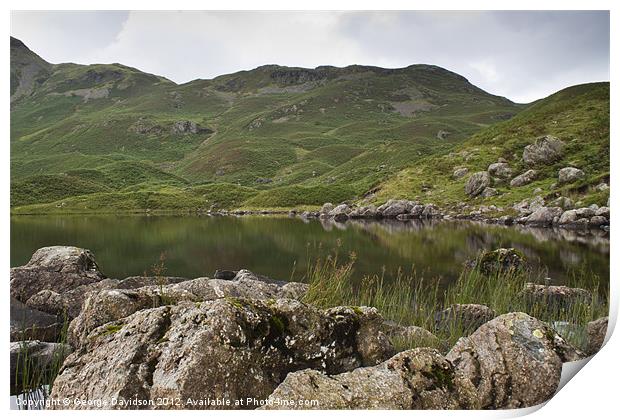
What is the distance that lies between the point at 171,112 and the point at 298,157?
9078 centimetres

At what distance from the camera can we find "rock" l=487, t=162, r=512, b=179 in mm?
36875

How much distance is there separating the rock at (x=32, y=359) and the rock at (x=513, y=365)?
15.9ft

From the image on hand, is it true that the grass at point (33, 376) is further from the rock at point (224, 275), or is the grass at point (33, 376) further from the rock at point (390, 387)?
the rock at point (224, 275)

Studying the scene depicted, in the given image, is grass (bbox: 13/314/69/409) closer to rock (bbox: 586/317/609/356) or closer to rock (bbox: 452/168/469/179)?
rock (bbox: 586/317/609/356)

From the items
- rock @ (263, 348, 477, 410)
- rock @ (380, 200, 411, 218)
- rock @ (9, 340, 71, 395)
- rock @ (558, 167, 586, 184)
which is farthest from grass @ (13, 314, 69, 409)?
rock @ (380, 200, 411, 218)

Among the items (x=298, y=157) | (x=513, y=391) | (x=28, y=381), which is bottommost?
(x=28, y=381)

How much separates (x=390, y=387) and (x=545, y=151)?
32.6m

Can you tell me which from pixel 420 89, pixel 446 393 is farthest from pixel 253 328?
→ pixel 420 89

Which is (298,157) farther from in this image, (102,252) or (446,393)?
(446,393)

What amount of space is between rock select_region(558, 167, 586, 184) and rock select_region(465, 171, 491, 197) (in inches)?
393

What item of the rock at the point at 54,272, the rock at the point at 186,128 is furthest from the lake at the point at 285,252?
the rock at the point at 186,128

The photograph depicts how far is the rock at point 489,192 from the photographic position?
3578cm

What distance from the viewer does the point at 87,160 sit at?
99.6 m

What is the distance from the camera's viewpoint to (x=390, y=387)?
403 cm
